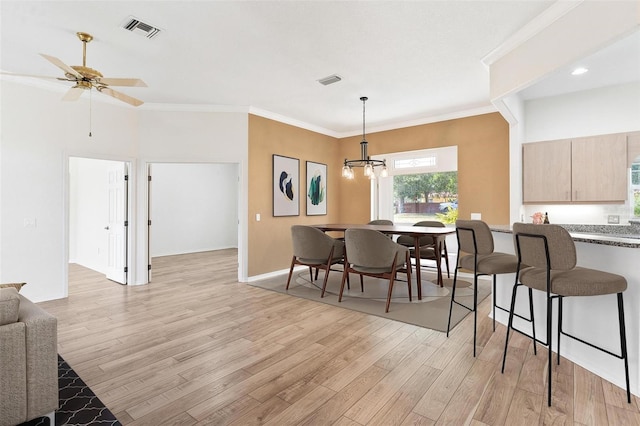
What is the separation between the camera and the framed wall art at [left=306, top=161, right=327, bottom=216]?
642 centimetres

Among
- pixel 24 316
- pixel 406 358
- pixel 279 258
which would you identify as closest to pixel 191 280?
pixel 279 258

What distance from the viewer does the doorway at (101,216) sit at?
5020 millimetres

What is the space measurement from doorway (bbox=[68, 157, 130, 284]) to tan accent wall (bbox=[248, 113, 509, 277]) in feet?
6.61

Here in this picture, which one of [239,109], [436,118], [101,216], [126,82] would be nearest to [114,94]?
[126,82]

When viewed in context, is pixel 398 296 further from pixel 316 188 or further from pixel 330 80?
pixel 316 188

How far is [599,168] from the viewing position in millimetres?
3992

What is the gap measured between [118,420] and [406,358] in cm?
195

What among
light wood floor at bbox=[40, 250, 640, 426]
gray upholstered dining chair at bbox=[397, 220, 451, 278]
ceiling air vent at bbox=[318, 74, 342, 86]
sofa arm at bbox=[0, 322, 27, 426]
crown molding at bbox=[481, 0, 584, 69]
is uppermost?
ceiling air vent at bbox=[318, 74, 342, 86]

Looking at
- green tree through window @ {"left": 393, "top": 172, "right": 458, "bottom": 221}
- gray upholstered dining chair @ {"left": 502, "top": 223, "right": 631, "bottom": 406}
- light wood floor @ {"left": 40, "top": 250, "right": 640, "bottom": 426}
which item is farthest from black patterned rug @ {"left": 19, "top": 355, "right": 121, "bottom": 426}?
green tree through window @ {"left": 393, "top": 172, "right": 458, "bottom": 221}

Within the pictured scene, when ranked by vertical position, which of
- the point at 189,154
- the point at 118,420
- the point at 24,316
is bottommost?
the point at 118,420

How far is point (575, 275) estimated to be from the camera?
1988 mm

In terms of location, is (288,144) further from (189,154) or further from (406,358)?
(406,358)

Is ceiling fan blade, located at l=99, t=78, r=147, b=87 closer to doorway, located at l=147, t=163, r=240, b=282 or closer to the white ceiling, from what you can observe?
the white ceiling

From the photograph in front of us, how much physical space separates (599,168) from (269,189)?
4.72 m
